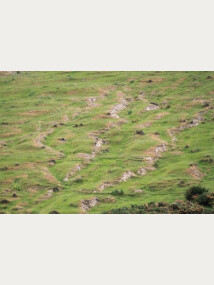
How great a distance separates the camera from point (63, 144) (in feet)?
275

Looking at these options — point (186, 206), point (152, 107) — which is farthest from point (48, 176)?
point (152, 107)

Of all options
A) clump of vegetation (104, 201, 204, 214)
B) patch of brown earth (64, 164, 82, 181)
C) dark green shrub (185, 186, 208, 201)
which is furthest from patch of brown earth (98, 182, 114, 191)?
dark green shrub (185, 186, 208, 201)

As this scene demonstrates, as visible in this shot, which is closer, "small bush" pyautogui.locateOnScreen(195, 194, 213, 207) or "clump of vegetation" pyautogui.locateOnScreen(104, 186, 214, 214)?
"clump of vegetation" pyautogui.locateOnScreen(104, 186, 214, 214)

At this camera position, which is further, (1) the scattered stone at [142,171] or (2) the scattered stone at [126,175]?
(1) the scattered stone at [142,171]

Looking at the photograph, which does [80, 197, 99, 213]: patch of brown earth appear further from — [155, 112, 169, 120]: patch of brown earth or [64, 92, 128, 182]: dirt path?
[155, 112, 169, 120]: patch of brown earth

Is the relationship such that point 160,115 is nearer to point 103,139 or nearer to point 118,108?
point 118,108

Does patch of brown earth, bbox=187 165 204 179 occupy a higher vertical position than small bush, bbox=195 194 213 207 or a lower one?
higher

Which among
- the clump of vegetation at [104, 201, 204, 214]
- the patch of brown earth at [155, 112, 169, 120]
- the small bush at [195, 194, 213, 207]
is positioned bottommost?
the clump of vegetation at [104, 201, 204, 214]

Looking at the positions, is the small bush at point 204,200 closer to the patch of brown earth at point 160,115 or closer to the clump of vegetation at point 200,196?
the clump of vegetation at point 200,196

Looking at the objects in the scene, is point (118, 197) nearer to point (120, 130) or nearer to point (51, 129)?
point (120, 130)

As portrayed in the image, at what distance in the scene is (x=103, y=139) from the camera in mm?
84750

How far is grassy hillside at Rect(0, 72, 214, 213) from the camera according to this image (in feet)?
213

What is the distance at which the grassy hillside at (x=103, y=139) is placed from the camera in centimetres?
6506

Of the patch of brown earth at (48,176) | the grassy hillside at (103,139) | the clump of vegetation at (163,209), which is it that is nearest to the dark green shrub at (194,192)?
the grassy hillside at (103,139)
